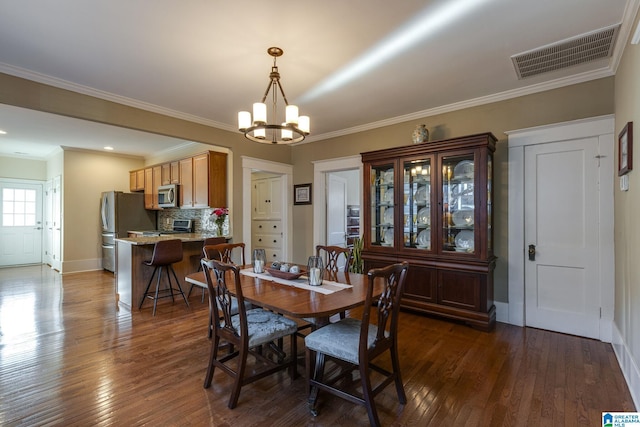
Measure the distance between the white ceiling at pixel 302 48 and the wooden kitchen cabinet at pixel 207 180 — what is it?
1.06 metres

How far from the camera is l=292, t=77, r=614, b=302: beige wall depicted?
2.90m

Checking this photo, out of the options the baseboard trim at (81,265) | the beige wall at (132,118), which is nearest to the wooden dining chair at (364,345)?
the beige wall at (132,118)

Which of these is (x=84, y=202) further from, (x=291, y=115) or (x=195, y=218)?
(x=291, y=115)

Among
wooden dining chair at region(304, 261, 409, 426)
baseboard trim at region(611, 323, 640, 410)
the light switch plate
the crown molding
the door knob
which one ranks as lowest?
baseboard trim at region(611, 323, 640, 410)

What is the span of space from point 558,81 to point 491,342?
2672 millimetres

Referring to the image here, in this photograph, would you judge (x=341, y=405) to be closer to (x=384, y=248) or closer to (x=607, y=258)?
(x=384, y=248)

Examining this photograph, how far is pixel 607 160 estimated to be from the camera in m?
2.82

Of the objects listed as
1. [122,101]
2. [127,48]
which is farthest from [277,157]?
[127,48]

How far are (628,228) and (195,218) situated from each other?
6.00 meters

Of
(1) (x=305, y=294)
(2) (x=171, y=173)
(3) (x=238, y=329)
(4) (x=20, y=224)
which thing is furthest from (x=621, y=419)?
(4) (x=20, y=224)

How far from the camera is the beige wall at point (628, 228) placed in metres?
1.95

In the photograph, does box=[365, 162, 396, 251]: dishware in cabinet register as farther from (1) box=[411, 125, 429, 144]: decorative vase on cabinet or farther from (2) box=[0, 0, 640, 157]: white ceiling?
(2) box=[0, 0, 640, 157]: white ceiling

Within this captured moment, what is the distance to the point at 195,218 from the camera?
19.4ft

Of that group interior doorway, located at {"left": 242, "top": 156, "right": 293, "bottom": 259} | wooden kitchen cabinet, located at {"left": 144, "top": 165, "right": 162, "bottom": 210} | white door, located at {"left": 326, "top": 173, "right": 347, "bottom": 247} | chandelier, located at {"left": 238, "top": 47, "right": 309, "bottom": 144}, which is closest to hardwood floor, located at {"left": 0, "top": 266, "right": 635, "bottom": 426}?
chandelier, located at {"left": 238, "top": 47, "right": 309, "bottom": 144}
